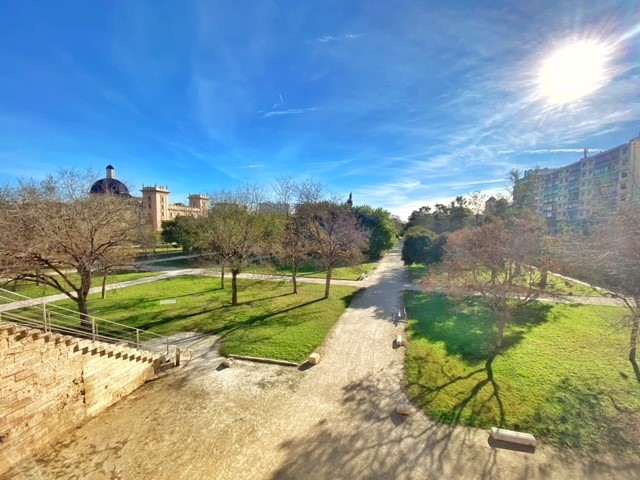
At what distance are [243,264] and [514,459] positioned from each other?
14.1 metres

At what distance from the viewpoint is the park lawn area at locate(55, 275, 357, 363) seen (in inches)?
465

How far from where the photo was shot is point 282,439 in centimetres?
668

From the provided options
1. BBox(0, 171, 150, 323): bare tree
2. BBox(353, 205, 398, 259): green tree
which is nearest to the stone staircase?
BBox(0, 171, 150, 323): bare tree

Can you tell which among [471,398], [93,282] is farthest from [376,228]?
[471,398]

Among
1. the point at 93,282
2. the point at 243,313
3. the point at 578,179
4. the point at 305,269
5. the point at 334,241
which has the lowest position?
the point at 243,313

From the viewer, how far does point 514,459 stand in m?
6.07

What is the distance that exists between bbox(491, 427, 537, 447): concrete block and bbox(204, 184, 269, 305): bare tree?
1361 cm

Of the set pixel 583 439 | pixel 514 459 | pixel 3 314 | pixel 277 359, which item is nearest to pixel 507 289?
pixel 583 439

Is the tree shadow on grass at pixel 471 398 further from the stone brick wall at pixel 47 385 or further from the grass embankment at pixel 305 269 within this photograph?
the grass embankment at pixel 305 269

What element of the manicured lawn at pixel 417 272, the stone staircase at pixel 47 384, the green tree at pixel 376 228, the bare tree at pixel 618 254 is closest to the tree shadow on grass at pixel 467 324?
the bare tree at pixel 618 254

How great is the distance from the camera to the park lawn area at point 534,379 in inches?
277

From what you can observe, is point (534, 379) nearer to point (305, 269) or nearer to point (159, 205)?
point (305, 269)

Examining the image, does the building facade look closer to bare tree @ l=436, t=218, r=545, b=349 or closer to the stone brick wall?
the stone brick wall

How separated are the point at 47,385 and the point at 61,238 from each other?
5.94 meters
